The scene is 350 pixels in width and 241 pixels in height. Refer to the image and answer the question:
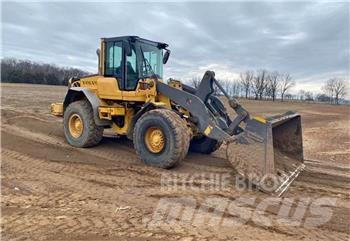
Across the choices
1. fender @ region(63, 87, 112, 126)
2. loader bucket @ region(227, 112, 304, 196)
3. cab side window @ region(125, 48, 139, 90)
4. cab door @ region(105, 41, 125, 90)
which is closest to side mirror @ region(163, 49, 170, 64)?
cab side window @ region(125, 48, 139, 90)

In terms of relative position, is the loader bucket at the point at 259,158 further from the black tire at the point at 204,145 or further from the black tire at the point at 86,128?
the black tire at the point at 86,128

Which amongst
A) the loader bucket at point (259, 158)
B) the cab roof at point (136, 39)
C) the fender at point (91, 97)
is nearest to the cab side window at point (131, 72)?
the cab roof at point (136, 39)

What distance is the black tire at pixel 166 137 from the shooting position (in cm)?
637

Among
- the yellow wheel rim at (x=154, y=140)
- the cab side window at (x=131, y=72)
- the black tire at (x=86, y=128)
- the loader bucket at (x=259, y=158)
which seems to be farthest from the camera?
the black tire at (x=86, y=128)

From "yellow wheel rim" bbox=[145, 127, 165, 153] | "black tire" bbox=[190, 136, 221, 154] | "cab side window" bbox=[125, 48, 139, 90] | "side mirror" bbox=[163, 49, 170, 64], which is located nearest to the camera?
"yellow wheel rim" bbox=[145, 127, 165, 153]

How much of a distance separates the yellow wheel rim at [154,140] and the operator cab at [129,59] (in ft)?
4.39

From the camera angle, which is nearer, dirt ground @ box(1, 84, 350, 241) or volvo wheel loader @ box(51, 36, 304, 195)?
dirt ground @ box(1, 84, 350, 241)

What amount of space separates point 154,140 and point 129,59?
83.1 inches

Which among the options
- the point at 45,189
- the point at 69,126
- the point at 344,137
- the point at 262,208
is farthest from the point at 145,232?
the point at 344,137

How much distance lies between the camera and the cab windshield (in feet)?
25.2

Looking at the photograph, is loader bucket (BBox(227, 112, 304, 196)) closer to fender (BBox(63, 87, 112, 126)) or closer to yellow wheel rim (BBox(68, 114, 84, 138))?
fender (BBox(63, 87, 112, 126))

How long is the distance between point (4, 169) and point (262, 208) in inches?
189

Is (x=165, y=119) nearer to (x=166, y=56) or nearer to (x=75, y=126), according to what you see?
(x=166, y=56)

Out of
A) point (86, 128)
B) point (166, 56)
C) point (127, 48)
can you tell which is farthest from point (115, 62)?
point (86, 128)
